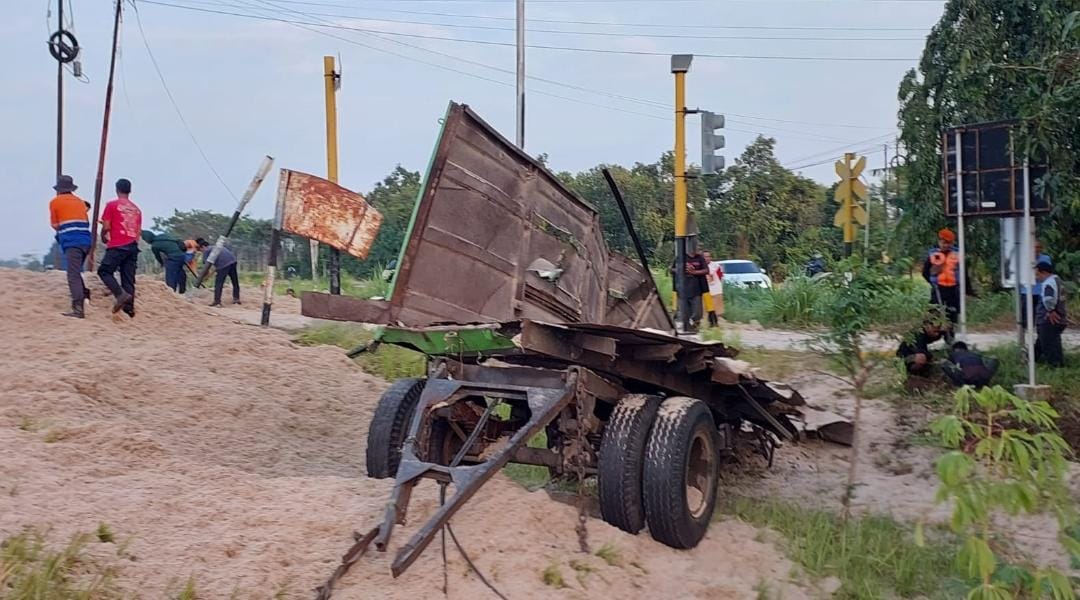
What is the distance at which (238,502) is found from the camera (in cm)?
554

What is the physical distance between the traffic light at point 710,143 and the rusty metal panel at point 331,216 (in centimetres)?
663

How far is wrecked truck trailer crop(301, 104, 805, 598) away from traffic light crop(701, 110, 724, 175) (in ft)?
21.8

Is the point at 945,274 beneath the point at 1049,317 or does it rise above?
above

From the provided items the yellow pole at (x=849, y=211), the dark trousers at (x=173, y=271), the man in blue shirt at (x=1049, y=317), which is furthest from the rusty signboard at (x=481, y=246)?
the dark trousers at (x=173, y=271)

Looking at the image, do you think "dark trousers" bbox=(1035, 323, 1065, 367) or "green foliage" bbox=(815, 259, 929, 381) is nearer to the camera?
"green foliage" bbox=(815, 259, 929, 381)

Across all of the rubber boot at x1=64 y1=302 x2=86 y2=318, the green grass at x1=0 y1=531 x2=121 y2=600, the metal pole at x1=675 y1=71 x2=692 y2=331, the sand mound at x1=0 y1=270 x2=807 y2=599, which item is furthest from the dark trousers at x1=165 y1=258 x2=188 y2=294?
the green grass at x1=0 y1=531 x2=121 y2=600

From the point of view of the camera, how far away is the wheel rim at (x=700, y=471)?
6.94m

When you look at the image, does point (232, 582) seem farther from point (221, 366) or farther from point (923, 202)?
point (923, 202)

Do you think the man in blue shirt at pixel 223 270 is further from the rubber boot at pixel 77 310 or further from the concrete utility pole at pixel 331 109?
the rubber boot at pixel 77 310

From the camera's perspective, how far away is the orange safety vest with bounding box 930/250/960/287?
11.9 m

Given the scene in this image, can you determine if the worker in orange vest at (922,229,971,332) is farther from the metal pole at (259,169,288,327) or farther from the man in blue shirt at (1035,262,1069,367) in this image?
the metal pole at (259,169,288,327)

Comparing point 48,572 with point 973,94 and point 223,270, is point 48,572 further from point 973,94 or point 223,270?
point 223,270

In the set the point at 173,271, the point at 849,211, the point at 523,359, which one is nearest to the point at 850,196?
the point at 849,211

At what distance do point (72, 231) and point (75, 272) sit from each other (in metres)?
0.46
